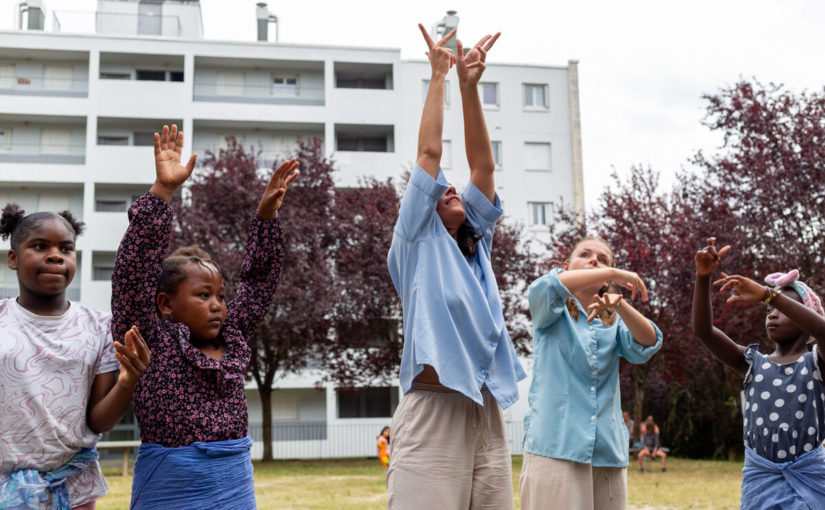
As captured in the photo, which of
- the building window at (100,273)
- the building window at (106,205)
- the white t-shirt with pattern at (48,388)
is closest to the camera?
the white t-shirt with pattern at (48,388)

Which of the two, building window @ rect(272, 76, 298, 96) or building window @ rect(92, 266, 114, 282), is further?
building window @ rect(272, 76, 298, 96)

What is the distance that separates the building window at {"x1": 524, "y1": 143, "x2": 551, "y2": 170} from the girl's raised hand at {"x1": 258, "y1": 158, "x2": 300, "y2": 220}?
32911 mm

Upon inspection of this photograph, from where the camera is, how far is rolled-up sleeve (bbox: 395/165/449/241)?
3.22 meters

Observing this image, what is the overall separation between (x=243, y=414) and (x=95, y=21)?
36.6 meters

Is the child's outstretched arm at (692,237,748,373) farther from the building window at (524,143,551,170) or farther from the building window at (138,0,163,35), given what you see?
the building window at (138,0,163,35)

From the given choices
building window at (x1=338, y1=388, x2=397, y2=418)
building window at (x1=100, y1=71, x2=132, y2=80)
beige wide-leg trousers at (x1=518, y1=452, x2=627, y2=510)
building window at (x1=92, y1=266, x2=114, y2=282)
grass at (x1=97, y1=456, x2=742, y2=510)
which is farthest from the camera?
building window at (x1=100, y1=71, x2=132, y2=80)

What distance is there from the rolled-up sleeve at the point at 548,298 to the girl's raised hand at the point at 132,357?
6.21ft

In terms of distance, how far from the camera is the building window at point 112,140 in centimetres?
3478

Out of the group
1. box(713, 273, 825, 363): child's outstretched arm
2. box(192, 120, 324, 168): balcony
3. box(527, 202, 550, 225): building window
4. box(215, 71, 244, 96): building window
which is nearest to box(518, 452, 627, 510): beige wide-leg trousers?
box(713, 273, 825, 363): child's outstretched arm

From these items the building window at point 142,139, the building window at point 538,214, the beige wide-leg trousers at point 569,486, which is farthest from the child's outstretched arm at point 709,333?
the building window at point 142,139

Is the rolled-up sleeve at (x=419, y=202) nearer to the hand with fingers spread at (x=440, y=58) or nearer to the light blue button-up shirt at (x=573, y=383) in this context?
the hand with fingers spread at (x=440, y=58)

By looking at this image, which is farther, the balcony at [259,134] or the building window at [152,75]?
the building window at [152,75]

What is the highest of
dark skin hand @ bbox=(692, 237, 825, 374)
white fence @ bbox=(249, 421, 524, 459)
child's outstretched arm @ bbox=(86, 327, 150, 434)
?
dark skin hand @ bbox=(692, 237, 825, 374)

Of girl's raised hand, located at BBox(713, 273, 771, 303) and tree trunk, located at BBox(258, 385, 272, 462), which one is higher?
girl's raised hand, located at BBox(713, 273, 771, 303)
